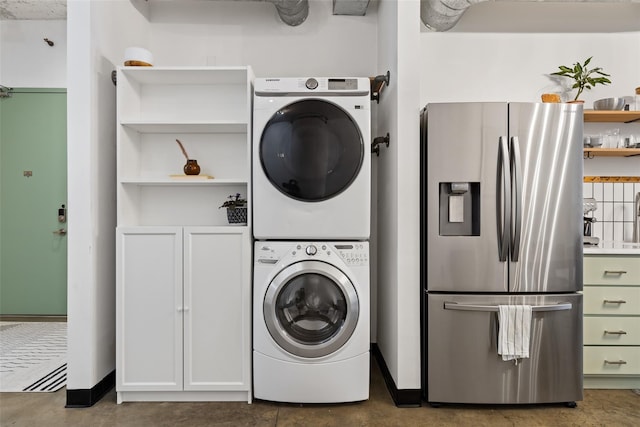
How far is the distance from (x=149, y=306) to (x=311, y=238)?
103 centimetres

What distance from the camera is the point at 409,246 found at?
87.6 inches

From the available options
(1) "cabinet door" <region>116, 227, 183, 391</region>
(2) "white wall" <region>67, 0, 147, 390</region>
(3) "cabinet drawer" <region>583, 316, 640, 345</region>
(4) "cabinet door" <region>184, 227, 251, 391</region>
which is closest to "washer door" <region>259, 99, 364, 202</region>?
(4) "cabinet door" <region>184, 227, 251, 391</region>

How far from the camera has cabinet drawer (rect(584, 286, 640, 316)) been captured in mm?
2412

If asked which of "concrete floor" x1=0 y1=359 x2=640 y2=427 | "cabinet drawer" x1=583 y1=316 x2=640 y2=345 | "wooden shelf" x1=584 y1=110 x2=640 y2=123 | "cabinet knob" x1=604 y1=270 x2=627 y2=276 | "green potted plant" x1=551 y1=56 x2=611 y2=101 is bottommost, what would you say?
"concrete floor" x1=0 y1=359 x2=640 y2=427

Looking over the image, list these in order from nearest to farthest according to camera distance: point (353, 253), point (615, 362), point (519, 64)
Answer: point (353, 253)
point (615, 362)
point (519, 64)

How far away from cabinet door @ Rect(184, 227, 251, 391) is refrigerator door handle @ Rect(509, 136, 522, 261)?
1.51 meters

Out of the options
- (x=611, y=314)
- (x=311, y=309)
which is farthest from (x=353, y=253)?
(x=611, y=314)

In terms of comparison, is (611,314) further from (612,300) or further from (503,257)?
(503,257)

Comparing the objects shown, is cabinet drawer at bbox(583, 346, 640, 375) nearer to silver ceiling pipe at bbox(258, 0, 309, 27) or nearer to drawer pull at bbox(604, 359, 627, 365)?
drawer pull at bbox(604, 359, 627, 365)

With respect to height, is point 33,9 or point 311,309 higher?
point 33,9

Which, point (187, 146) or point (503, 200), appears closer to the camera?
point (503, 200)

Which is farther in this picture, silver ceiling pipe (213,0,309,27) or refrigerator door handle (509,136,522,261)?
silver ceiling pipe (213,0,309,27)

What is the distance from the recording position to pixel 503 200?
2.15 m

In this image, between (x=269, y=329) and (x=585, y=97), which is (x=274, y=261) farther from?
(x=585, y=97)
